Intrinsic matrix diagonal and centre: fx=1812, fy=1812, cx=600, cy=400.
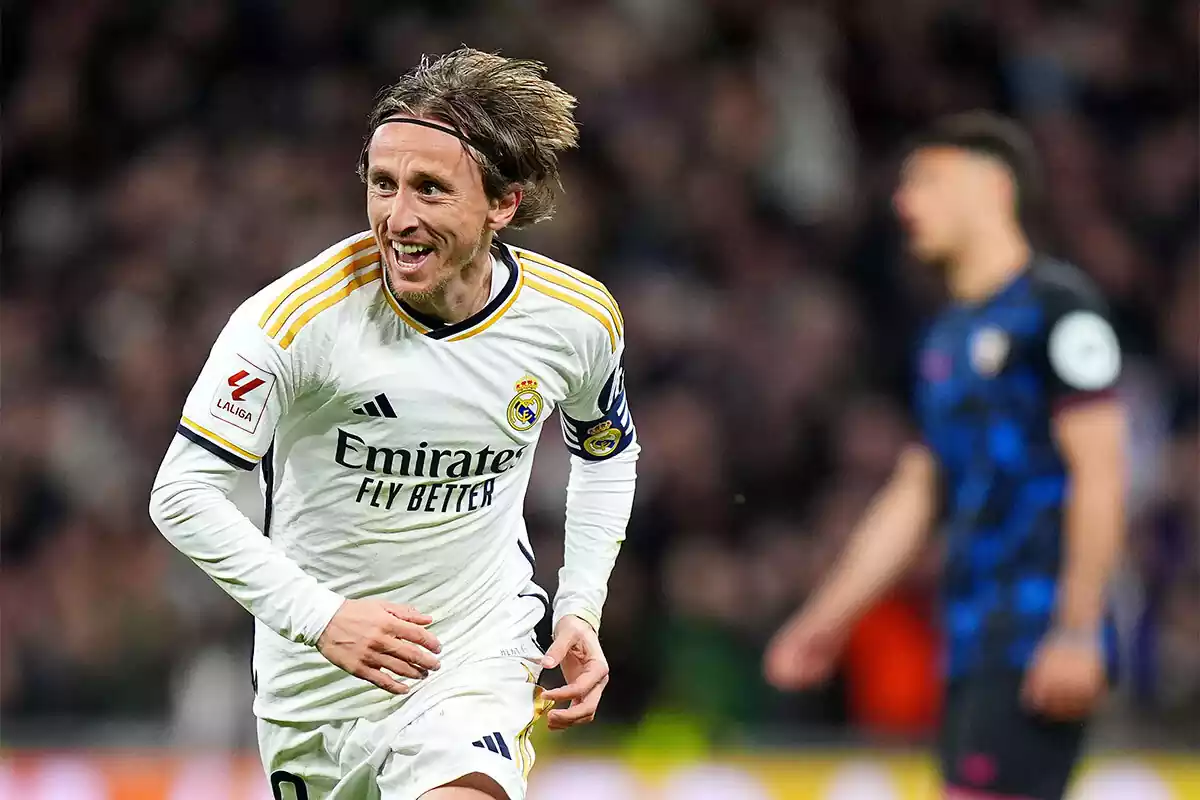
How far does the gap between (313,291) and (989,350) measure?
6.55 ft

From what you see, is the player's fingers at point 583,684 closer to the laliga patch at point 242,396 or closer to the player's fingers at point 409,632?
the player's fingers at point 409,632

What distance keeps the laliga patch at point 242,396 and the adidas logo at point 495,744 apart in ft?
2.45

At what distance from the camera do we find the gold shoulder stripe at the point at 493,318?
3.55 meters

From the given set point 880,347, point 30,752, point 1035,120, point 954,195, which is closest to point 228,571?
point 954,195

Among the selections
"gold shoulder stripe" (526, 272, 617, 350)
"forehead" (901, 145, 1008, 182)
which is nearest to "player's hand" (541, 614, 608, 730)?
"gold shoulder stripe" (526, 272, 617, 350)

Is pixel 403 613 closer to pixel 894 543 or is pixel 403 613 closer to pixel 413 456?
pixel 413 456

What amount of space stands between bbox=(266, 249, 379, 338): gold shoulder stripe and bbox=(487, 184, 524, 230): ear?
239mm

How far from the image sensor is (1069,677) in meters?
4.30

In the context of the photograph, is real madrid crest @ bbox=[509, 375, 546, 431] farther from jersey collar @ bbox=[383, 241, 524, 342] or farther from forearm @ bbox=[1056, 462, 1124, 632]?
forearm @ bbox=[1056, 462, 1124, 632]

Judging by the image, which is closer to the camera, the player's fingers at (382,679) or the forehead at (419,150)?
the player's fingers at (382,679)

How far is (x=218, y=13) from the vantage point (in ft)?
33.6

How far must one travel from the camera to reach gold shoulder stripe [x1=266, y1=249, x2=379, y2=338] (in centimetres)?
329

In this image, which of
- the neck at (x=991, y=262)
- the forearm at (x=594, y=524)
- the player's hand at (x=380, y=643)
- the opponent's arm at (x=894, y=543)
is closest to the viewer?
the player's hand at (x=380, y=643)

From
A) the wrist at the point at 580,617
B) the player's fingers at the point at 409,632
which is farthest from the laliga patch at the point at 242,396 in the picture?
the wrist at the point at 580,617
